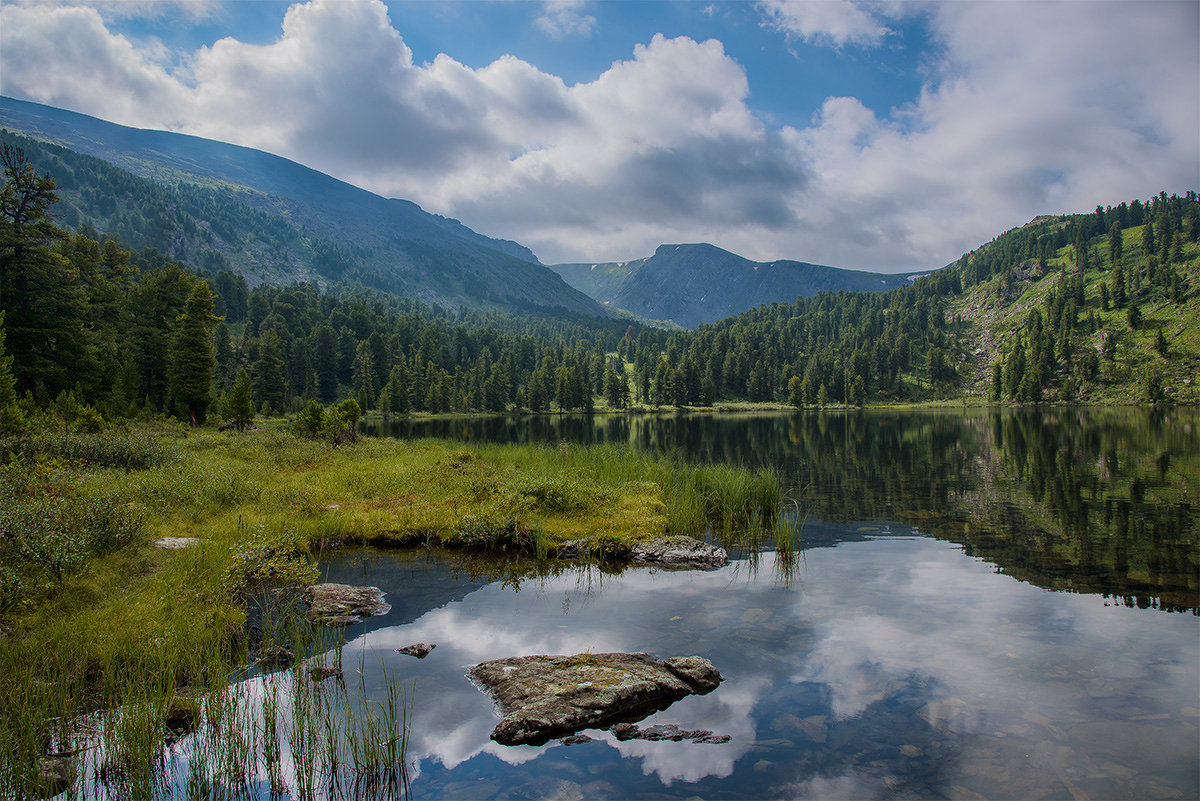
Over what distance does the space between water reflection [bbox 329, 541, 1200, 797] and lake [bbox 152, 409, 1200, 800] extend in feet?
0.15

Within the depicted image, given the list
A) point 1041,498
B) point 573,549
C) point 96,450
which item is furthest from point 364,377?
point 1041,498

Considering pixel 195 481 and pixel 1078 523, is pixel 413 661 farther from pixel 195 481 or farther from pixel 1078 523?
pixel 1078 523

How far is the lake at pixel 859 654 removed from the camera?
8.21 m

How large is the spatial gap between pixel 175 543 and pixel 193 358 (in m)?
51.7

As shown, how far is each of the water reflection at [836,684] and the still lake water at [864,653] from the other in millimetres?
48

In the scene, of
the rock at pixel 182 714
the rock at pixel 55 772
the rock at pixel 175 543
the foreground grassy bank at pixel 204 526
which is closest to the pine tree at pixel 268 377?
the foreground grassy bank at pixel 204 526

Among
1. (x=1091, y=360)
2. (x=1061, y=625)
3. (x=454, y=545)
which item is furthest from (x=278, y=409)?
(x=1091, y=360)

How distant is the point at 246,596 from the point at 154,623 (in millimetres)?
3694

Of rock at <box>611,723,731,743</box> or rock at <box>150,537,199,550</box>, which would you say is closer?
rock at <box>611,723,731,743</box>

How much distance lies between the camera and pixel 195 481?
23.0 m

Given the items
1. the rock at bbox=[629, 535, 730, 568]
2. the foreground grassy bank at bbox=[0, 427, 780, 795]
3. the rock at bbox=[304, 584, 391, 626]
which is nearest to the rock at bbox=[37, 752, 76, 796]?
the foreground grassy bank at bbox=[0, 427, 780, 795]

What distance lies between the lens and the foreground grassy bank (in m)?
9.37

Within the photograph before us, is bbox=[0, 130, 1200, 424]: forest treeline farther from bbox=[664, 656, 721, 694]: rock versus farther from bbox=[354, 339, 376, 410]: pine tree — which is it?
bbox=[664, 656, 721, 694]: rock

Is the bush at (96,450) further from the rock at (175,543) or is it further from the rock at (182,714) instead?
the rock at (182,714)
